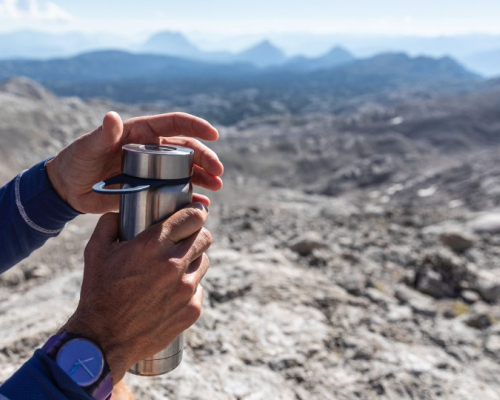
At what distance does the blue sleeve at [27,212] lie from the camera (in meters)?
2.68

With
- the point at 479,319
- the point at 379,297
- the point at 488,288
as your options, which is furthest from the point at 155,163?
the point at 488,288

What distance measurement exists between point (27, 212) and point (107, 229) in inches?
35.8

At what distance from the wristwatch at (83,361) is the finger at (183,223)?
51 cm

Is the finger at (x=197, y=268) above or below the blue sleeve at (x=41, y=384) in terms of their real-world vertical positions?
above

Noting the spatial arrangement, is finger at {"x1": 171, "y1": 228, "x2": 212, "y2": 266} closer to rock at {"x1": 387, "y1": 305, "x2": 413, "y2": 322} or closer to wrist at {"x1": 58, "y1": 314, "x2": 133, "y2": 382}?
wrist at {"x1": 58, "y1": 314, "x2": 133, "y2": 382}

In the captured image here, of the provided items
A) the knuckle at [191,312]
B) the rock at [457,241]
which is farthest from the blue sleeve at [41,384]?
the rock at [457,241]

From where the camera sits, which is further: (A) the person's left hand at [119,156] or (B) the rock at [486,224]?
(B) the rock at [486,224]

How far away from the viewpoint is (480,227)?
11.4 metres

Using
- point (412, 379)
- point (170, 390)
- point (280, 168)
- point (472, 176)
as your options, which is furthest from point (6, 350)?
point (280, 168)

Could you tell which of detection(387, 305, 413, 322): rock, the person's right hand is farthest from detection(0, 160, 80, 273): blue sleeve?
detection(387, 305, 413, 322): rock

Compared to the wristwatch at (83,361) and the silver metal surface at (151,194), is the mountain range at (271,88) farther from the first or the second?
the wristwatch at (83,361)

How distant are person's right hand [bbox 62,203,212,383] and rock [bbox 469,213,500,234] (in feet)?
35.0

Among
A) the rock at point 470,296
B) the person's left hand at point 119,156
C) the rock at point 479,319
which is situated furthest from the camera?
the rock at point 470,296

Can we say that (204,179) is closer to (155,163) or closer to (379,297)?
(155,163)
